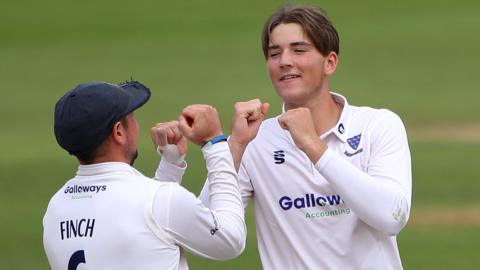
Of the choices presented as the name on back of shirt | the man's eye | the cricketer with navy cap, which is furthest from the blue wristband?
the man's eye

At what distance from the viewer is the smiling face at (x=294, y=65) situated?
5711 mm

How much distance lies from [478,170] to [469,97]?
5.04 metres

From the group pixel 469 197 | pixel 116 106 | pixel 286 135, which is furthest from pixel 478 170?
pixel 116 106

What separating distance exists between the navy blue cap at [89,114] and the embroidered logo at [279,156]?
0.99 metres

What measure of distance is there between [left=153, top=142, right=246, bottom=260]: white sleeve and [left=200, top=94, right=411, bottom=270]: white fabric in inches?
18.6

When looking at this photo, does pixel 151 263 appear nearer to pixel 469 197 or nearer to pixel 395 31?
pixel 469 197

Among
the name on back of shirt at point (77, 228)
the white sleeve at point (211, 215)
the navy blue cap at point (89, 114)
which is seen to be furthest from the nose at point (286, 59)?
the name on back of shirt at point (77, 228)

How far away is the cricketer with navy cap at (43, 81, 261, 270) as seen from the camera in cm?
484

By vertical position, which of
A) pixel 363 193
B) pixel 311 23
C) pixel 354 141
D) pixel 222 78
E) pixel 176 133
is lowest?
pixel 222 78

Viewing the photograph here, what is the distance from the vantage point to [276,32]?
5777 millimetres

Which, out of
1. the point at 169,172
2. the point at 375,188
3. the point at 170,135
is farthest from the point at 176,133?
the point at 375,188

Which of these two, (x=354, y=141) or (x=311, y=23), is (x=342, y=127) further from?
(x=311, y=23)

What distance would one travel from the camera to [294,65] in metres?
5.69

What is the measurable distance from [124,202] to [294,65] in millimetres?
1225
